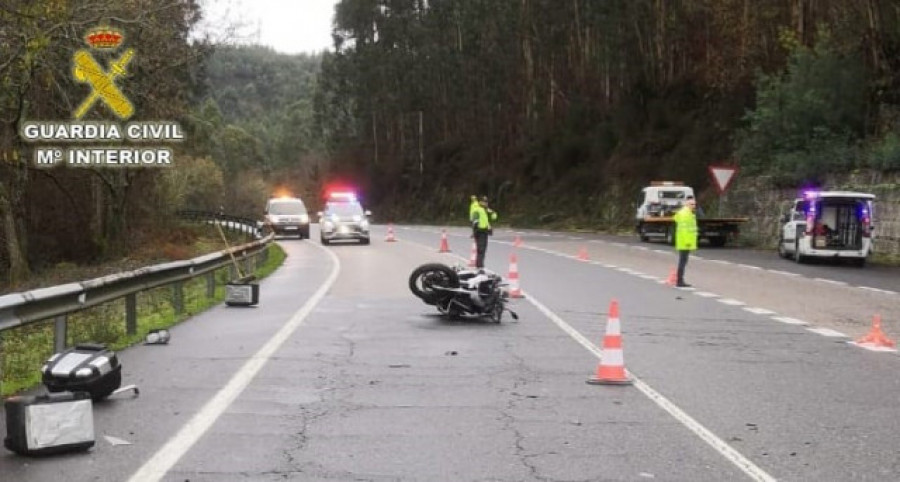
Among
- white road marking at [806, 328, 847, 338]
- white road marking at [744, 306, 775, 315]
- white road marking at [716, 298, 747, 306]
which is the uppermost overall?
white road marking at [806, 328, 847, 338]

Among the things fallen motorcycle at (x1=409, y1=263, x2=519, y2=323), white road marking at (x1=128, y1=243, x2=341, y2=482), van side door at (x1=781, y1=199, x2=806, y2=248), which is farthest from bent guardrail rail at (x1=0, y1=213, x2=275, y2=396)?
van side door at (x1=781, y1=199, x2=806, y2=248)

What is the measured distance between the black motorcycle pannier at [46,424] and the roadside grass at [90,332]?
2275mm

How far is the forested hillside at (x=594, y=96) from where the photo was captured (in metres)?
34.4

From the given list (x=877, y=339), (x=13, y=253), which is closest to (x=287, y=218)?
(x=13, y=253)

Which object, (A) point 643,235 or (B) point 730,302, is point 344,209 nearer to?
(A) point 643,235

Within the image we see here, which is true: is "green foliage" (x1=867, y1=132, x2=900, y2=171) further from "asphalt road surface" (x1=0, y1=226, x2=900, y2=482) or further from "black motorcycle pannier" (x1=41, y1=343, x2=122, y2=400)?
"black motorcycle pannier" (x1=41, y1=343, x2=122, y2=400)

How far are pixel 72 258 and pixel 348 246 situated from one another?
30.8ft

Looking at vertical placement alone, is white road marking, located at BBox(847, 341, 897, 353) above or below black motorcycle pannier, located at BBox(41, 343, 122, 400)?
below

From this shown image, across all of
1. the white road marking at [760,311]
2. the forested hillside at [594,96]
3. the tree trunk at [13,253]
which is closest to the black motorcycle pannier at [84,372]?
the white road marking at [760,311]

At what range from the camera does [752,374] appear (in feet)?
30.3

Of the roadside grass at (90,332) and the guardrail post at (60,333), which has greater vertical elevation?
the guardrail post at (60,333)

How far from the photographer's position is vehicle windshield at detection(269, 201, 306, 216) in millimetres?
43062

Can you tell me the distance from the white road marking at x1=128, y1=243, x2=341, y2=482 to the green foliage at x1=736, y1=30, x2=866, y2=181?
2569 cm

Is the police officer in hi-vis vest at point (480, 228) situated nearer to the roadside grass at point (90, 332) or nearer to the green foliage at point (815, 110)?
the roadside grass at point (90, 332)
